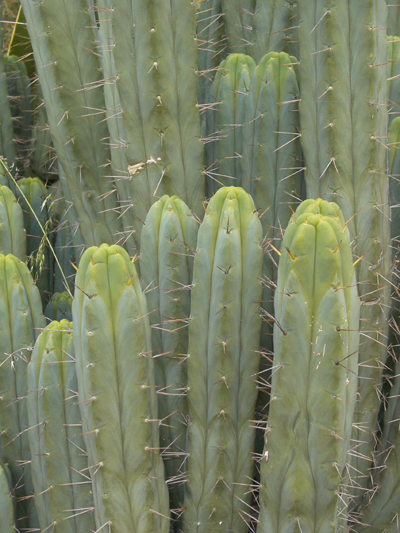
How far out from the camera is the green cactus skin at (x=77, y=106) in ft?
9.53

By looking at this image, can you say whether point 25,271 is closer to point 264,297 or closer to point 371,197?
point 264,297

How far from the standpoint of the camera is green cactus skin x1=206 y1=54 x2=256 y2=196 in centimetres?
284

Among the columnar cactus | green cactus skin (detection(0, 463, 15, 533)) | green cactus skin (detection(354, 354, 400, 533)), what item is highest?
the columnar cactus

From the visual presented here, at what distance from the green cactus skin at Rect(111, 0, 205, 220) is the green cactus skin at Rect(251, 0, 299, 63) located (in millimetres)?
810

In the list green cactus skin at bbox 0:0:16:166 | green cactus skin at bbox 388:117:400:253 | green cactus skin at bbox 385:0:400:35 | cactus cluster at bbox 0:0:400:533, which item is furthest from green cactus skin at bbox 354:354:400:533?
green cactus skin at bbox 0:0:16:166

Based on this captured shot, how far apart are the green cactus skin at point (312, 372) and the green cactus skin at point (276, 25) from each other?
5.31 ft

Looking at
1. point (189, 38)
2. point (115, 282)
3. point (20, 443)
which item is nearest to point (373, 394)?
point (115, 282)

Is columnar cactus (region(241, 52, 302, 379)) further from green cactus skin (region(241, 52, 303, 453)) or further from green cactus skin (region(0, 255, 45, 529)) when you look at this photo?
green cactus skin (region(0, 255, 45, 529))

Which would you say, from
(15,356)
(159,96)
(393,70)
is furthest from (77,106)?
(393,70)

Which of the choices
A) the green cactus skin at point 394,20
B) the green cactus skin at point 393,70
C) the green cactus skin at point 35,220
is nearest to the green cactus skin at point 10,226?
the green cactus skin at point 35,220

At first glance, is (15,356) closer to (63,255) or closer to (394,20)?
(63,255)

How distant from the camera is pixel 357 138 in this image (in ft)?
8.00

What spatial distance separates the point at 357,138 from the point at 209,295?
923 mm

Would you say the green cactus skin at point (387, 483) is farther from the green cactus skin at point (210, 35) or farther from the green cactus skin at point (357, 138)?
the green cactus skin at point (210, 35)
